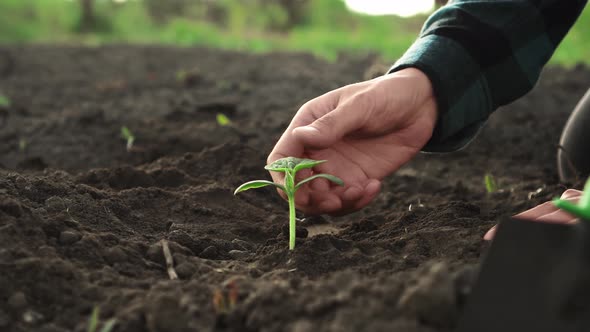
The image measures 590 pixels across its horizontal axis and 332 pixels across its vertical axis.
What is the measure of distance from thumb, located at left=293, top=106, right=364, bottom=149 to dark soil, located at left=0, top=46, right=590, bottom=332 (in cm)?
28

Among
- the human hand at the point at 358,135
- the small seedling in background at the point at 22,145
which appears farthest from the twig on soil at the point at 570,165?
the small seedling in background at the point at 22,145

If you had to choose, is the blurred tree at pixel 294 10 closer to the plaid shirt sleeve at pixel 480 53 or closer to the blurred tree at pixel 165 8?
the blurred tree at pixel 165 8

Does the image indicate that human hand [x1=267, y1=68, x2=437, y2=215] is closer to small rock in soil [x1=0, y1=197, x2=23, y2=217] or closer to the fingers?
the fingers

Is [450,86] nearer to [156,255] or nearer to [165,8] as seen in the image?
[156,255]

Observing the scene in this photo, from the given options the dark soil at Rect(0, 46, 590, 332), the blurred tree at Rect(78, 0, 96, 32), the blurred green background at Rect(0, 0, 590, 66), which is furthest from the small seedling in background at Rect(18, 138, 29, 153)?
the blurred tree at Rect(78, 0, 96, 32)

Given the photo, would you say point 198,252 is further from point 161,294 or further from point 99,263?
point 161,294

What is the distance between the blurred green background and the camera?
9.33 m

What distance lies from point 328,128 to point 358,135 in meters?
0.31

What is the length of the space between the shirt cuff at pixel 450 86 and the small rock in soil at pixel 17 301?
54.9 inches

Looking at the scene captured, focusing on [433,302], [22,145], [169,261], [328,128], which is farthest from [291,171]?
[22,145]

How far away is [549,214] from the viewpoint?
1.49 metres

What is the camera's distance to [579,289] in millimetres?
1007

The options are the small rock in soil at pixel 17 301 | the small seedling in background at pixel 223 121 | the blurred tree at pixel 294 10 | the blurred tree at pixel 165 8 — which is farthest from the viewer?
the blurred tree at pixel 294 10

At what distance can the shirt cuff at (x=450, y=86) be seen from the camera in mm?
2094
